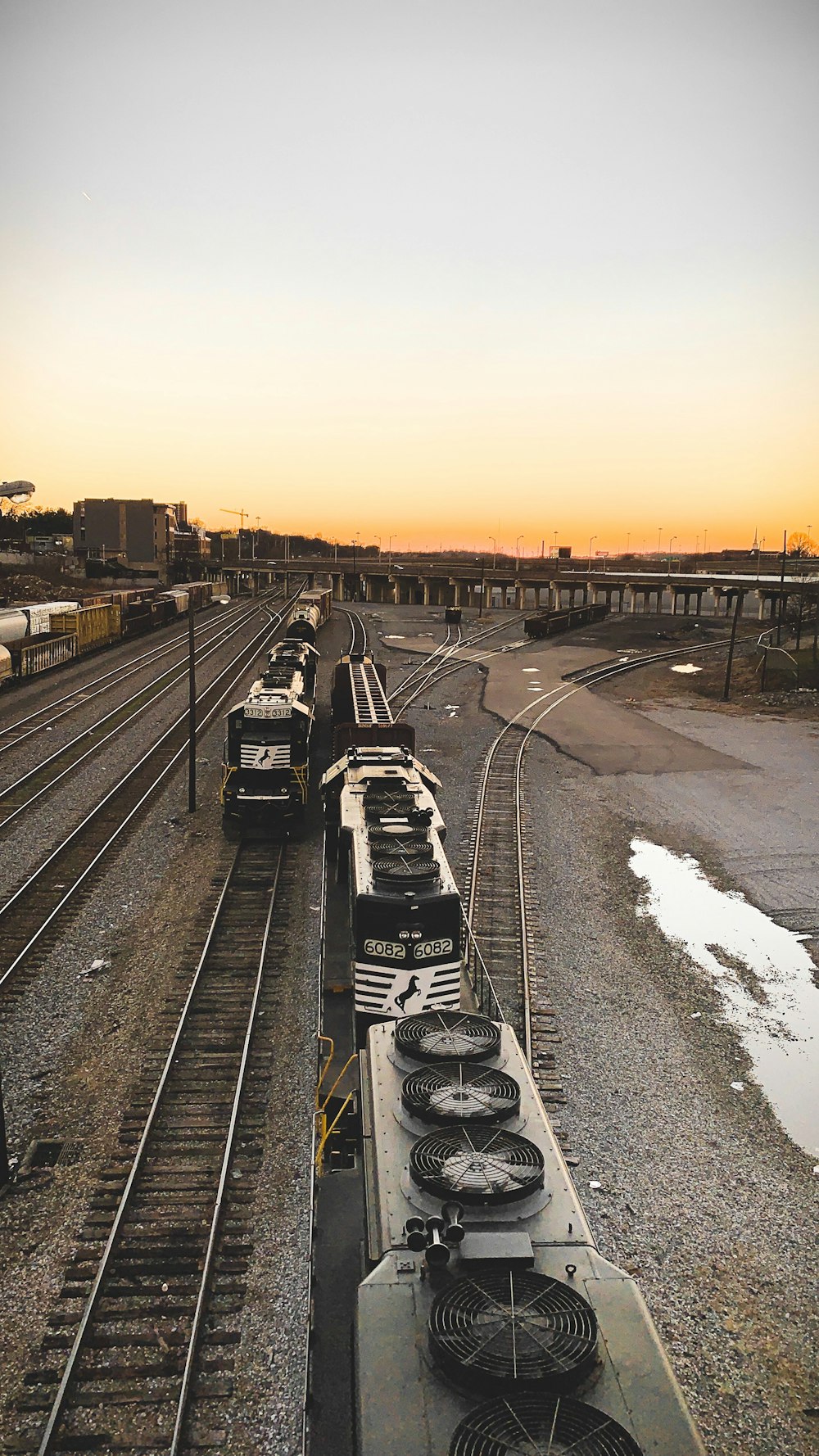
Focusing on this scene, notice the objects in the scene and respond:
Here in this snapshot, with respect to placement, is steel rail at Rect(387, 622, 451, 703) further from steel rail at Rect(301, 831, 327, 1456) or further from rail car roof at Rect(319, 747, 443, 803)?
steel rail at Rect(301, 831, 327, 1456)

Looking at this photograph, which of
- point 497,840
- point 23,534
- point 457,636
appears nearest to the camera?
point 497,840

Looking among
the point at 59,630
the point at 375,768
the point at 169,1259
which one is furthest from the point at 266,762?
the point at 59,630

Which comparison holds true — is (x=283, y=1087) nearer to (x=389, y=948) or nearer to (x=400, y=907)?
(x=389, y=948)

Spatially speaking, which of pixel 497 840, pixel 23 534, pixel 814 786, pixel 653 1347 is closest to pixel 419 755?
pixel 497 840

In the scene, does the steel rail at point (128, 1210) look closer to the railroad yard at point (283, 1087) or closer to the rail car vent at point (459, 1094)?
the railroad yard at point (283, 1087)

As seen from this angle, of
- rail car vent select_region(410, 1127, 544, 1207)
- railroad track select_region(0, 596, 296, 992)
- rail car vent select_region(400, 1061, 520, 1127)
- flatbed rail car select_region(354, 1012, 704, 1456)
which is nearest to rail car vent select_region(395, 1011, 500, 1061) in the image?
rail car vent select_region(400, 1061, 520, 1127)

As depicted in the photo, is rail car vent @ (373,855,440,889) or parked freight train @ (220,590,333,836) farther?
parked freight train @ (220,590,333,836)

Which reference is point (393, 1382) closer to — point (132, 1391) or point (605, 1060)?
point (132, 1391)

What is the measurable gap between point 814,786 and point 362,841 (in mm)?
24775

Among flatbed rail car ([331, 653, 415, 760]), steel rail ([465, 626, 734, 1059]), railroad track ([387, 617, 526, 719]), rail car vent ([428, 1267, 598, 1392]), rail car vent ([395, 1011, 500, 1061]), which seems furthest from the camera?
railroad track ([387, 617, 526, 719])

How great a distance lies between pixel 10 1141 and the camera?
13219mm

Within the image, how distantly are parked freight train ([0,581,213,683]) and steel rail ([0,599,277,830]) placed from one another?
577 centimetres

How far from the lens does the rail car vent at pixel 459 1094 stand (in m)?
8.38

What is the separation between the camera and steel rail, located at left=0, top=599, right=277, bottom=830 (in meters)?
29.9
